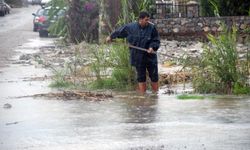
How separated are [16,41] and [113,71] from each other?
848 inches

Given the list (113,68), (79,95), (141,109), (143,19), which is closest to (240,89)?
(143,19)

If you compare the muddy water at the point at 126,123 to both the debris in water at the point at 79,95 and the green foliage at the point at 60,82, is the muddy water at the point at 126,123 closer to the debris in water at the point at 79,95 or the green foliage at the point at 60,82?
the debris in water at the point at 79,95

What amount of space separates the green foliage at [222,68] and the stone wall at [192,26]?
10.6 m

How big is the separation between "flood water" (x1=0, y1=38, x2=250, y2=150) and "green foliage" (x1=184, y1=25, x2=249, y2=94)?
55 cm

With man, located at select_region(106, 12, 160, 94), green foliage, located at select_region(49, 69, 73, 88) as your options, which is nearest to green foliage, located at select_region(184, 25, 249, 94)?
man, located at select_region(106, 12, 160, 94)

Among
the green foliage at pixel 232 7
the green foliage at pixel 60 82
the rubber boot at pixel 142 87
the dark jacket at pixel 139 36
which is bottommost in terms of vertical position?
the green foliage at pixel 60 82

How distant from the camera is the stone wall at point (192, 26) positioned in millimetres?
24297

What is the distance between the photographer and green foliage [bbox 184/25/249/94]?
43.6 feet

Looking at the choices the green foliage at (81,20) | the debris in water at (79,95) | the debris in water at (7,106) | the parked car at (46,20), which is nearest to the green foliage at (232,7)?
the green foliage at (81,20)

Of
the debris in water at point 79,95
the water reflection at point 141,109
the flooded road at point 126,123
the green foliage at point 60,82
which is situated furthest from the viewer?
the green foliage at point 60,82

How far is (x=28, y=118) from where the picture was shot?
11.2 meters

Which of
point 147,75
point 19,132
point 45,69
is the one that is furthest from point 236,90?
point 45,69

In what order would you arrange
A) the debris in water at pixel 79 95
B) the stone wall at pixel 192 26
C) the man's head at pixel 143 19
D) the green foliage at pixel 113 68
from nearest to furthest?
the debris in water at pixel 79 95 → the man's head at pixel 143 19 → the green foliage at pixel 113 68 → the stone wall at pixel 192 26

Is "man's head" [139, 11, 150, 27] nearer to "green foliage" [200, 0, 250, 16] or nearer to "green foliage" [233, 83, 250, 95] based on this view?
"green foliage" [233, 83, 250, 95]
